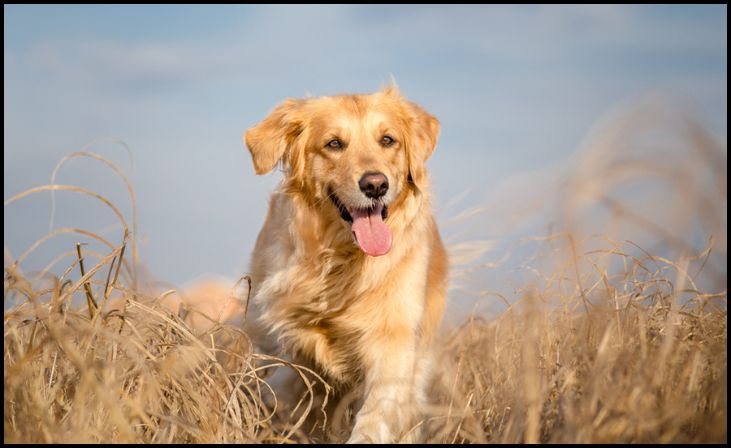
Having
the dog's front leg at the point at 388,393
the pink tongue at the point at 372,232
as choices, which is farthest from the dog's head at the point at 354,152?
the dog's front leg at the point at 388,393

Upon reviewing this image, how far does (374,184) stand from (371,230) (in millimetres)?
280

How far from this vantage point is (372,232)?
386cm

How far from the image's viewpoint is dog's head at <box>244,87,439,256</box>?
383 cm

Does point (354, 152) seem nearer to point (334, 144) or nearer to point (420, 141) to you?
point (334, 144)

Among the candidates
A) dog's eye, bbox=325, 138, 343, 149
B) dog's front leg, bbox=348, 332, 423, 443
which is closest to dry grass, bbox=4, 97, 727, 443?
dog's front leg, bbox=348, 332, 423, 443

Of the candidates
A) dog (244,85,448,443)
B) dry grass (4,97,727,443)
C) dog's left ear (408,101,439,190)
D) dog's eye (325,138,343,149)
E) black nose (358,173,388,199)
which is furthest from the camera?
dog's left ear (408,101,439,190)

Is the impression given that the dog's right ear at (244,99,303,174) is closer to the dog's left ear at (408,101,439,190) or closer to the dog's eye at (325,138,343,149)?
the dog's eye at (325,138,343,149)

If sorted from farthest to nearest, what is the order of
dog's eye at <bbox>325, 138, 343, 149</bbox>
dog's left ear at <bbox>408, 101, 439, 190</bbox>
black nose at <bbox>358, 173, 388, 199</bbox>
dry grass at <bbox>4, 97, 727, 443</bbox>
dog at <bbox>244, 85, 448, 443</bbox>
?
dog's left ear at <bbox>408, 101, 439, 190</bbox> < dog's eye at <bbox>325, 138, 343, 149</bbox> < dog at <bbox>244, 85, 448, 443</bbox> < black nose at <bbox>358, 173, 388, 199</bbox> < dry grass at <bbox>4, 97, 727, 443</bbox>

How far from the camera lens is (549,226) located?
358 centimetres

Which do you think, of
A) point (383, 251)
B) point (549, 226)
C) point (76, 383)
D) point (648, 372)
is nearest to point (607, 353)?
point (648, 372)

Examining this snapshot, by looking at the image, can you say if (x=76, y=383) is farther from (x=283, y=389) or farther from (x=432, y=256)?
(x=432, y=256)

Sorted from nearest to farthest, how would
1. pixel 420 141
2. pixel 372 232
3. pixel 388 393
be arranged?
1. pixel 388 393
2. pixel 372 232
3. pixel 420 141

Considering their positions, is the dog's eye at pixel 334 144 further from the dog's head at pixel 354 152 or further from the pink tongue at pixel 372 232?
the pink tongue at pixel 372 232

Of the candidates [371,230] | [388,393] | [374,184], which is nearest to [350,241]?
[371,230]
